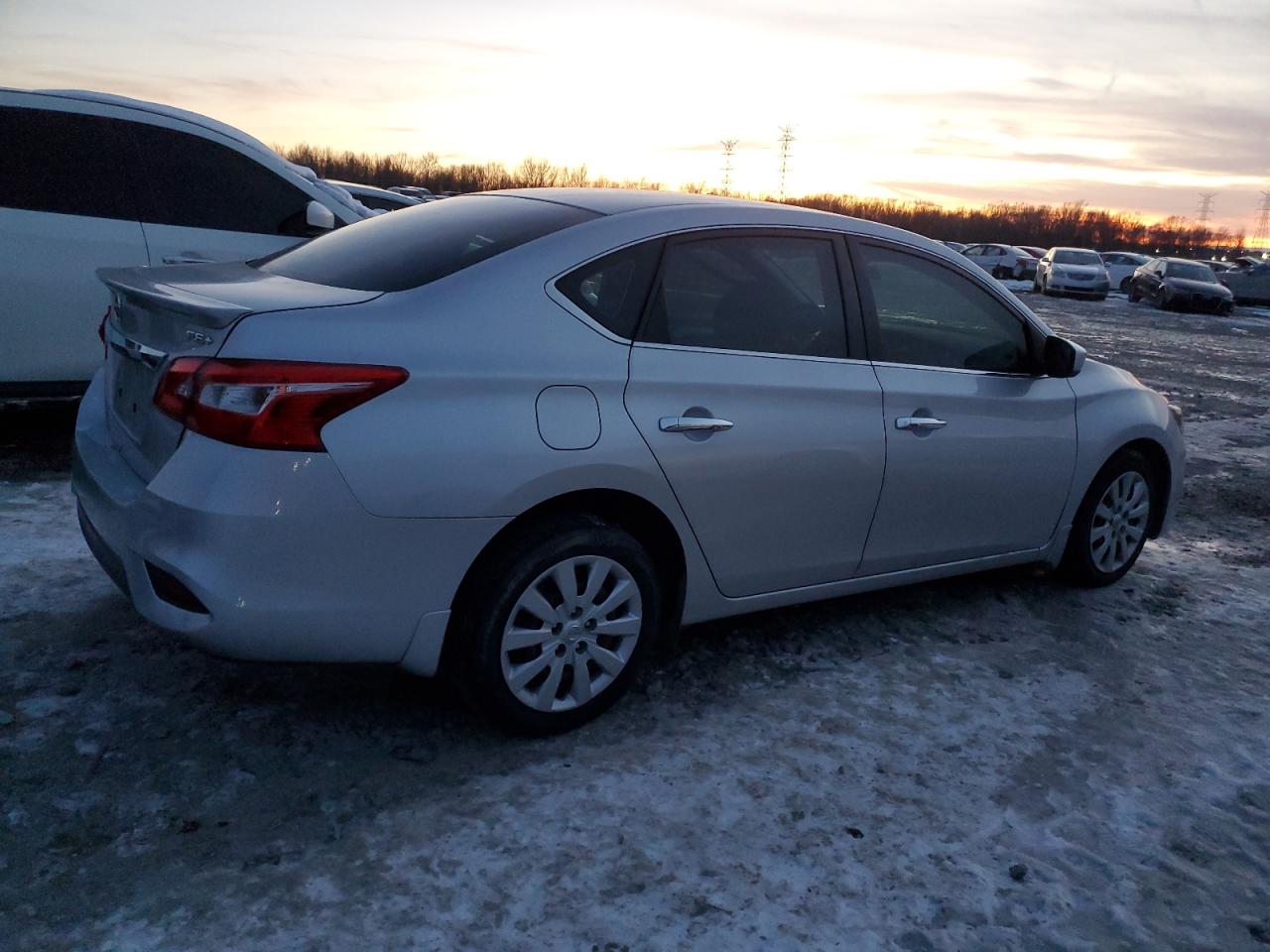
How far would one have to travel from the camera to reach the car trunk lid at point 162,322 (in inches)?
111

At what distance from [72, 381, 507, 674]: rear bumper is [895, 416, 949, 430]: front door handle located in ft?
5.34

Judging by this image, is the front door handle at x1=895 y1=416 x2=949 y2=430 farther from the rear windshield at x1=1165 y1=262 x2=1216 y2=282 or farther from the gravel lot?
the rear windshield at x1=1165 y1=262 x2=1216 y2=282

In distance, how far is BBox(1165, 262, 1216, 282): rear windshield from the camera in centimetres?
3027

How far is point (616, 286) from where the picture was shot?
3277 mm

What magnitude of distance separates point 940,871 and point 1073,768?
82cm

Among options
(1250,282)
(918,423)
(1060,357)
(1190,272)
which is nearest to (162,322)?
(918,423)

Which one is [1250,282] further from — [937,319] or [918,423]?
[918,423]

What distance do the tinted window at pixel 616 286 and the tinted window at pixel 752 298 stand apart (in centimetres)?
5

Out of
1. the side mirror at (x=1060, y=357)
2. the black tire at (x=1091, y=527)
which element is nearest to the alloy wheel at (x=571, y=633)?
the side mirror at (x=1060, y=357)

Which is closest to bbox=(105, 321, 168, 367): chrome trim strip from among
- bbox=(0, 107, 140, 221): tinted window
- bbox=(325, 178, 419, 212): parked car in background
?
bbox=(0, 107, 140, 221): tinted window

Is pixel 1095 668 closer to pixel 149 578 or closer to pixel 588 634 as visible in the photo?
pixel 588 634

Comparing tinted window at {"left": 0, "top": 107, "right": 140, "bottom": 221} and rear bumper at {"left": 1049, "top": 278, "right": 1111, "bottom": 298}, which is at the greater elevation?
tinted window at {"left": 0, "top": 107, "right": 140, "bottom": 221}

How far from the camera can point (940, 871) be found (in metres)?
2.76

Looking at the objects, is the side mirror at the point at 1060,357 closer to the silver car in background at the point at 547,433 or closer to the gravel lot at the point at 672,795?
the silver car in background at the point at 547,433
